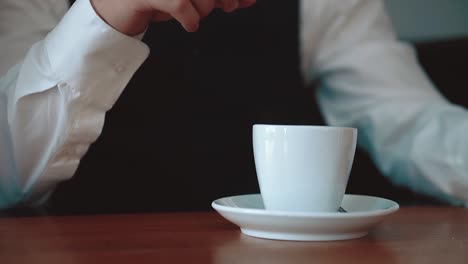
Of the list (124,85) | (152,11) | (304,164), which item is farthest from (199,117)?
(304,164)

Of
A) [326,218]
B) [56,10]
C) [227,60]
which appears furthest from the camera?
[227,60]

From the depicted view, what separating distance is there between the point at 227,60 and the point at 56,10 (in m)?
0.29

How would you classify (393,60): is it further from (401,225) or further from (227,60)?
(401,225)

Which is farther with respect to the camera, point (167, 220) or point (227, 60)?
point (227, 60)

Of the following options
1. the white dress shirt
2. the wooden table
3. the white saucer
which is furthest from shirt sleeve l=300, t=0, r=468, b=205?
the white saucer

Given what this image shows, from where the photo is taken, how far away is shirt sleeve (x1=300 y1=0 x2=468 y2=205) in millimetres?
889

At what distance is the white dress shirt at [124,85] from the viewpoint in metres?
0.64

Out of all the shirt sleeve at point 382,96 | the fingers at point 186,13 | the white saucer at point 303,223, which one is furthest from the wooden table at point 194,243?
the shirt sleeve at point 382,96

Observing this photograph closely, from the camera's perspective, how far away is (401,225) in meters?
0.49

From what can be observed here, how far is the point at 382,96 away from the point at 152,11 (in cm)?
63

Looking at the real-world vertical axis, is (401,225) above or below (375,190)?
above

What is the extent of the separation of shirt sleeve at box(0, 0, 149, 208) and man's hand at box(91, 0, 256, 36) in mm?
15

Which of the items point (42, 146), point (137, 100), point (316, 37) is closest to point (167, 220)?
point (42, 146)

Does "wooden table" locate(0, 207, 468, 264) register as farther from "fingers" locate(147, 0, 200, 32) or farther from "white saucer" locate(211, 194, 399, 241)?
"fingers" locate(147, 0, 200, 32)
